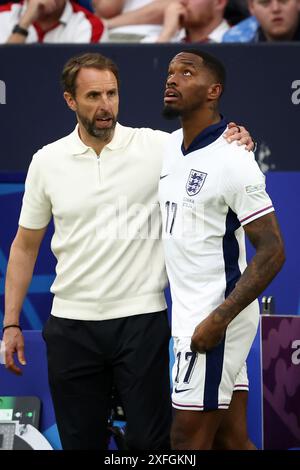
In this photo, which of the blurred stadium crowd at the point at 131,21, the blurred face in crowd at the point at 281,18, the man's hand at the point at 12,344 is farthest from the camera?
the blurred stadium crowd at the point at 131,21

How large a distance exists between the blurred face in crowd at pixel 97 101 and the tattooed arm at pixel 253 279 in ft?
2.68

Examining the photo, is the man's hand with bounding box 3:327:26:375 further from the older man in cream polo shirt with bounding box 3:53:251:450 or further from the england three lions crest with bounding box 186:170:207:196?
the england three lions crest with bounding box 186:170:207:196

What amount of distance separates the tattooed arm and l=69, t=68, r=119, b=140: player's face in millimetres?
818

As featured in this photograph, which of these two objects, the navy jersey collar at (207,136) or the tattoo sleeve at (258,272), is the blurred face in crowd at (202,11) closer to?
the navy jersey collar at (207,136)

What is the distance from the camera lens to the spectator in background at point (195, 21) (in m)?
7.49

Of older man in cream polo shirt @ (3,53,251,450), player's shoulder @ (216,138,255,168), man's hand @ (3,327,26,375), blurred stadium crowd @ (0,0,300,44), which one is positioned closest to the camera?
player's shoulder @ (216,138,255,168)

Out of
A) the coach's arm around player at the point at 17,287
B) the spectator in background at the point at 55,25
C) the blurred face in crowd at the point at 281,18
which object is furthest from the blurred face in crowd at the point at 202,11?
the coach's arm around player at the point at 17,287

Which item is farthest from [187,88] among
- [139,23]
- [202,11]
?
[139,23]

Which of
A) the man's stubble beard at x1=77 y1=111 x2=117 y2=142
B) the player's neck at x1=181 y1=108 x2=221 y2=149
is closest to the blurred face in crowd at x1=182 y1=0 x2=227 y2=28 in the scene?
the man's stubble beard at x1=77 y1=111 x2=117 y2=142

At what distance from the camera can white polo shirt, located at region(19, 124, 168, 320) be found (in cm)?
457

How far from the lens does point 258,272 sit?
13.5 feet

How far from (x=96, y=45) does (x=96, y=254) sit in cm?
250
